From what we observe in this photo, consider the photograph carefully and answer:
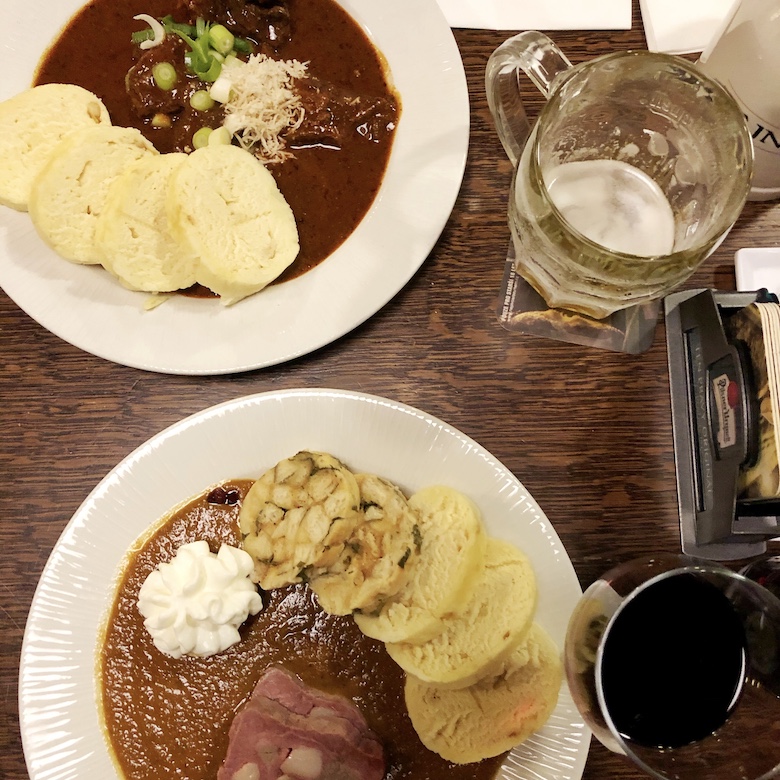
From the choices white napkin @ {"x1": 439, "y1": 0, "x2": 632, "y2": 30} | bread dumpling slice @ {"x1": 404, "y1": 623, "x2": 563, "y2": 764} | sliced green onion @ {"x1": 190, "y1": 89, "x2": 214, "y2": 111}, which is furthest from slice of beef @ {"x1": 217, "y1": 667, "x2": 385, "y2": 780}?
white napkin @ {"x1": 439, "y1": 0, "x2": 632, "y2": 30}

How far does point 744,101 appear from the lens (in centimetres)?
144

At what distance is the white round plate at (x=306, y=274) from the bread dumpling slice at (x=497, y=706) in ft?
2.85

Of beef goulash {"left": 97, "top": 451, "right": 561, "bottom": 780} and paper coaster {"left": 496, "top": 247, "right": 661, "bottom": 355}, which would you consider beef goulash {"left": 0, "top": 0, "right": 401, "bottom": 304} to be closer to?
paper coaster {"left": 496, "top": 247, "right": 661, "bottom": 355}

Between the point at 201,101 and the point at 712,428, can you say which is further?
the point at 201,101

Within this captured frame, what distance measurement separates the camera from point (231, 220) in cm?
157

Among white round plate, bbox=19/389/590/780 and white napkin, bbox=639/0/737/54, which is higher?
white napkin, bbox=639/0/737/54

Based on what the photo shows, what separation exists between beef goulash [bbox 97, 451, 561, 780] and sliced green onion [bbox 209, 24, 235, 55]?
1.13 meters

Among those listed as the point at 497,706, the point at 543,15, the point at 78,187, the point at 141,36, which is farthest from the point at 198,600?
the point at 543,15

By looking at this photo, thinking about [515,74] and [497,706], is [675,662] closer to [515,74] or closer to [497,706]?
[497,706]

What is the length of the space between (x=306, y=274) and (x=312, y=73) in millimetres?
608

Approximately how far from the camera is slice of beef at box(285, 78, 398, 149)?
5.58 ft

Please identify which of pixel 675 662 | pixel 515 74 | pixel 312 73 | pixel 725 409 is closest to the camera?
pixel 675 662

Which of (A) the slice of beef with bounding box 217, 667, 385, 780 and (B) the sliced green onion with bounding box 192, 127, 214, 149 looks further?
(B) the sliced green onion with bounding box 192, 127, 214, 149

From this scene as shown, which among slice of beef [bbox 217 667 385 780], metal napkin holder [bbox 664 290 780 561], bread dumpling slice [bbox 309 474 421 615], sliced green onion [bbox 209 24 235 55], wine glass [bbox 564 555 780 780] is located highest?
sliced green onion [bbox 209 24 235 55]
